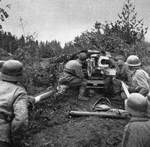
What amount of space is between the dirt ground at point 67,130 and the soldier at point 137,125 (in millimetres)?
4036

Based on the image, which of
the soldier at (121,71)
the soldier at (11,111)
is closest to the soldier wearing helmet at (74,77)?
the soldier at (121,71)

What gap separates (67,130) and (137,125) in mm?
5258

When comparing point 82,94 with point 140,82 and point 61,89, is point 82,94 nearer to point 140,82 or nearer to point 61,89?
point 61,89

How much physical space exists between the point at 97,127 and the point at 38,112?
183 centimetres

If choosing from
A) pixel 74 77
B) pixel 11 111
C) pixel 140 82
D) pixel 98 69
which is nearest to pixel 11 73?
pixel 11 111

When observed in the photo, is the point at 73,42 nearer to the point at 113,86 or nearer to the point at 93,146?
the point at 113,86

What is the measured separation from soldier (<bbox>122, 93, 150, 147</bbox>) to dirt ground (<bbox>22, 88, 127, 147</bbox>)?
4036 mm

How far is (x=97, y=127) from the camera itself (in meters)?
10.7

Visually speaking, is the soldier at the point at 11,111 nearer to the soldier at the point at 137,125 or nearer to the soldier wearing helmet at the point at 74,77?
the soldier at the point at 137,125

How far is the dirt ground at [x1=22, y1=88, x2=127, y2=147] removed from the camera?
9953mm

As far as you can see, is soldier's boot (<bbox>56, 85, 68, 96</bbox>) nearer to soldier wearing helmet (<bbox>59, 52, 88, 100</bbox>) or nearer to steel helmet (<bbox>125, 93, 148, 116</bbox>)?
soldier wearing helmet (<bbox>59, 52, 88, 100</bbox>)

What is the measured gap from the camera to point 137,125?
5.76 meters

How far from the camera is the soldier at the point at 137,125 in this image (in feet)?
18.9

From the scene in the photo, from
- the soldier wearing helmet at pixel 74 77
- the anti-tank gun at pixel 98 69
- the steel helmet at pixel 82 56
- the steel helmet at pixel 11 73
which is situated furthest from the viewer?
the steel helmet at pixel 82 56
